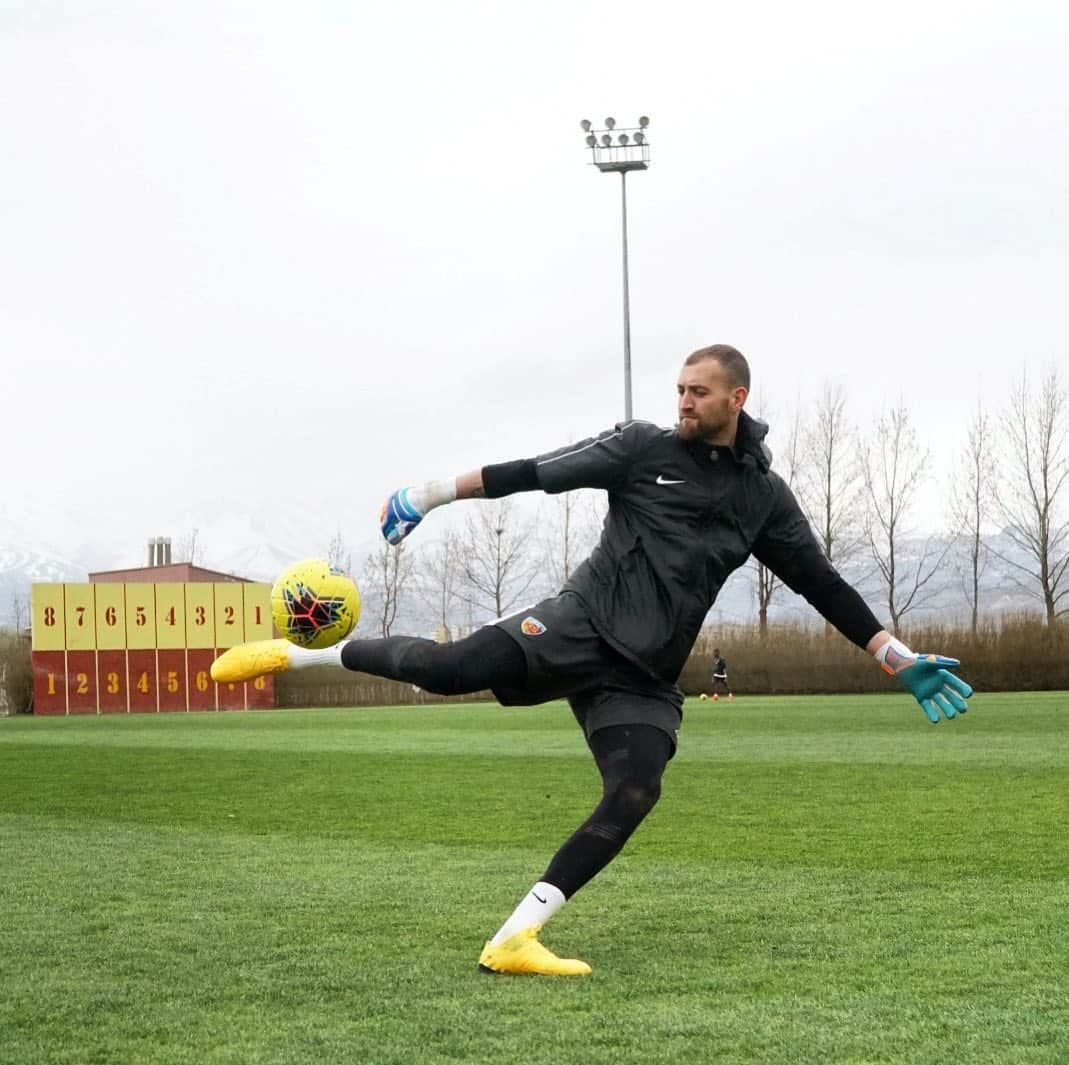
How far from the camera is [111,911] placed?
7.25m

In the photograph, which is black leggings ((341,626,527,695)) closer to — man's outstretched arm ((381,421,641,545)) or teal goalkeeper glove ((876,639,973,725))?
man's outstretched arm ((381,421,641,545))

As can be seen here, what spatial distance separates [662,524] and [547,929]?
6.40 feet

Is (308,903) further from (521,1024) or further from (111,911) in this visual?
(521,1024)

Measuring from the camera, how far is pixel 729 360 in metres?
5.78

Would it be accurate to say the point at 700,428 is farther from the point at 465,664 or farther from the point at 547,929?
the point at 547,929

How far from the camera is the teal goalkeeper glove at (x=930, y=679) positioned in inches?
244

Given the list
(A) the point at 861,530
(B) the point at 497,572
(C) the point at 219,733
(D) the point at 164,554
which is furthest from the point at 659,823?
(D) the point at 164,554

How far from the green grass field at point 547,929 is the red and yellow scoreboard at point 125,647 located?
39.6 meters

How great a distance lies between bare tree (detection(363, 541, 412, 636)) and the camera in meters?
79.9

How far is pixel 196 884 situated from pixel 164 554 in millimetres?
81381

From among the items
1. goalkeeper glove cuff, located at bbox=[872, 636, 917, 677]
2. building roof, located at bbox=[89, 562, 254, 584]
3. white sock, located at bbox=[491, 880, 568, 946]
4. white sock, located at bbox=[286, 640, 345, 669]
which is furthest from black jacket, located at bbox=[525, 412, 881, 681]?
building roof, located at bbox=[89, 562, 254, 584]

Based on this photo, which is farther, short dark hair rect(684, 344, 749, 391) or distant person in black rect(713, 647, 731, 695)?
distant person in black rect(713, 647, 731, 695)

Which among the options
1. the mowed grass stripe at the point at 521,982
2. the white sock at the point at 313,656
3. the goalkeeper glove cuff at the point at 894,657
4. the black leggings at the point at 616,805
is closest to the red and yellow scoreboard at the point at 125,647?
the mowed grass stripe at the point at 521,982

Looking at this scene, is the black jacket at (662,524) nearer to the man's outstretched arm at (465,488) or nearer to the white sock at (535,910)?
the man's outstretched arm at (465,488)
